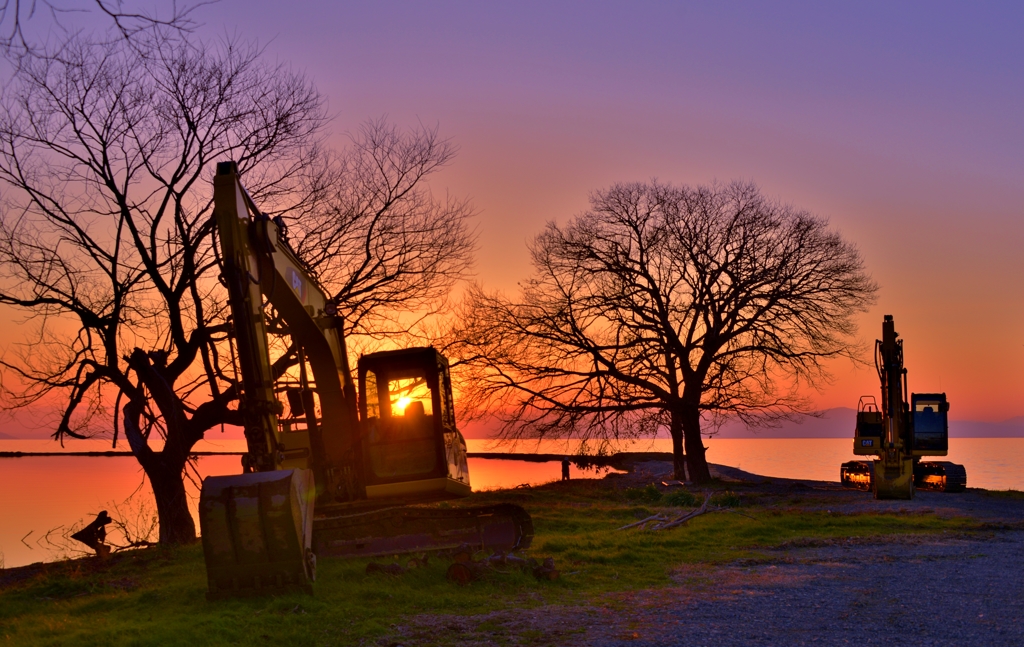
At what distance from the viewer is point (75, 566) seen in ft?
45.8

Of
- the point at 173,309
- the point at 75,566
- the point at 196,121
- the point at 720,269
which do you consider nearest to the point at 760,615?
the point at 75,566

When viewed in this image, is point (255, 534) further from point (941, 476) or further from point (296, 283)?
point (941, 476)

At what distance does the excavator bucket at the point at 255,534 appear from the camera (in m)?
9.04

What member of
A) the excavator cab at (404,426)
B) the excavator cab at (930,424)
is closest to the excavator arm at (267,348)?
the excavator cab at (404,426)

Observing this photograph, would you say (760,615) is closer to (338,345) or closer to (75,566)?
(338,345)

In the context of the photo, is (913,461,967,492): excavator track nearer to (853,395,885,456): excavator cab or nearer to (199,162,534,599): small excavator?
(853,395,885,456): excavator cab

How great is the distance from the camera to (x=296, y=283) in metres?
11.7

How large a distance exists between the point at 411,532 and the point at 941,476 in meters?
23.3

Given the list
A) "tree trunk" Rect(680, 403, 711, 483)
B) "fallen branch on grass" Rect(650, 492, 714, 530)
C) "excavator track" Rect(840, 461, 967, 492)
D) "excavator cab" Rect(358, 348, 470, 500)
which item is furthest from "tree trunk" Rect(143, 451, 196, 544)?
"excavator track" Rect(840, 461, 967, 492)

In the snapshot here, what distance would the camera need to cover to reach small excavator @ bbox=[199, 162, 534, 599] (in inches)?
362

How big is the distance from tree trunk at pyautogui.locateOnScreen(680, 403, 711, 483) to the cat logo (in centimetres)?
2001

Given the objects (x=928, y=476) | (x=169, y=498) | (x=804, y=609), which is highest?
(x=169, y=498)

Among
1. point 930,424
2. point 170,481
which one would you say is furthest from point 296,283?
point 930,424

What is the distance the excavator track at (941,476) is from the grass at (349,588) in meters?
12.0
